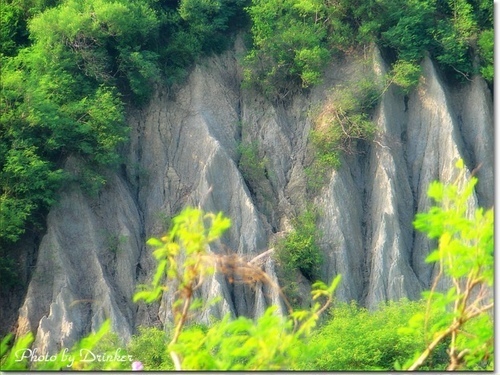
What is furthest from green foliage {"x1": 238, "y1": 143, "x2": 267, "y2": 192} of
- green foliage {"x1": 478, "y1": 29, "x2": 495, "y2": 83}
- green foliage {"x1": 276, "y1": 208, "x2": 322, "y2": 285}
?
green foliage {"x1": 478, "y1": 29, "x2": 495, "y2": 83}

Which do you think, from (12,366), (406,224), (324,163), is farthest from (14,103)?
(12,366)

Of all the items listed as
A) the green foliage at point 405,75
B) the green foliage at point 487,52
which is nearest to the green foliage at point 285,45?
the green foliage at point 405,75

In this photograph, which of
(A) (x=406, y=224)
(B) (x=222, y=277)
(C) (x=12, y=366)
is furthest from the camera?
(A) (x=406, y=224)

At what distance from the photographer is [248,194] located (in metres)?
28.3

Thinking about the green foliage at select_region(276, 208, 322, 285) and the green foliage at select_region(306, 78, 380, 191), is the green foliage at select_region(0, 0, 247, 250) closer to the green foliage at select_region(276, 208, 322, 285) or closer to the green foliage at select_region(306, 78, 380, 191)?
the green foliage at select_region(306, 78, 380, 191)

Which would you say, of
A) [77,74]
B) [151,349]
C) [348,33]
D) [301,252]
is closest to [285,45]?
[348,33]

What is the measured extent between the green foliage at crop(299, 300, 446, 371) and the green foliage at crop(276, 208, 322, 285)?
220 cm

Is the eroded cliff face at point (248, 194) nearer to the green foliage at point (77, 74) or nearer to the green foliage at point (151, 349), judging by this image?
the green foliage at point (77, 74)

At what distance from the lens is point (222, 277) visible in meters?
26.3

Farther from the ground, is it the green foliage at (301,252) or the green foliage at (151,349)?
the green foliage at (301,252)

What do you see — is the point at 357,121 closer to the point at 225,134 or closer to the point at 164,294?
the point at 225,134

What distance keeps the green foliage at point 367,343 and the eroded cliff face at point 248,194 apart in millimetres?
1781

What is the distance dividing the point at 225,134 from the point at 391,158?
178 inches

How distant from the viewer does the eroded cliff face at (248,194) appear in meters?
26.4
